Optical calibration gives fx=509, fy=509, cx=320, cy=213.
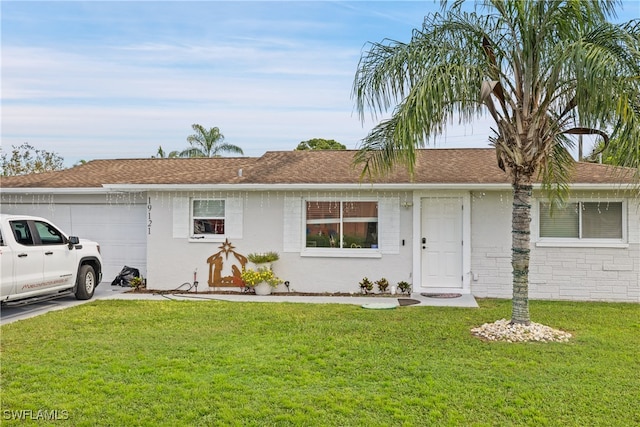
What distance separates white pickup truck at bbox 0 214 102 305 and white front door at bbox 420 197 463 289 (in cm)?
752

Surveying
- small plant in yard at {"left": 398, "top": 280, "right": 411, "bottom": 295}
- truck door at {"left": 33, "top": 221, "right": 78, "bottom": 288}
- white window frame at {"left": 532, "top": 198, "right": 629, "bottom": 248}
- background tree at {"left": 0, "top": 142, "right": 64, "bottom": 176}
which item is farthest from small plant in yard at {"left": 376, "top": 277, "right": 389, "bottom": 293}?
background tree at {"left": 0, "top": 142, "right": 64, "bottom": 176}

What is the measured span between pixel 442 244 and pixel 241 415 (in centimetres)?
813

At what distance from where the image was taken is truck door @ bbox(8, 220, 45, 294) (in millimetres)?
9047

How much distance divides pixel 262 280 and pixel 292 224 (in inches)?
59.5

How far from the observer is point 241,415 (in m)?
4.67

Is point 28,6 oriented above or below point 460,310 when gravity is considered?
above

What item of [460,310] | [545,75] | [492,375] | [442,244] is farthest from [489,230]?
[492,375]

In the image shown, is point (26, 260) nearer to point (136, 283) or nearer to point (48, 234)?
point (48, 234)

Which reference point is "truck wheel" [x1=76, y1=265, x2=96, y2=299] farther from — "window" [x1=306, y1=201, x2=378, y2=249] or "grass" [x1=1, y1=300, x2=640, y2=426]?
"window" [x1=306, y1=201, x2=378, y2=249]

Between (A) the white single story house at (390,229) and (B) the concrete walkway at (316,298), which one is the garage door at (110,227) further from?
(B) the concrete walkway at (316,298)

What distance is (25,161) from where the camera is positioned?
27.7 metres

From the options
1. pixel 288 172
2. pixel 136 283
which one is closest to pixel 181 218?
pixel 136 283

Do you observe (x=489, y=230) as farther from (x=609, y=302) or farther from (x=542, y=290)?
(x=609, y=302)

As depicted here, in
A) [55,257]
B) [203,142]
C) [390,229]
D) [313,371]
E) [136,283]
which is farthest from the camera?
[203,142]
